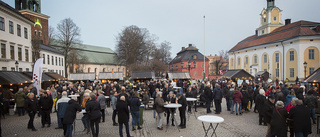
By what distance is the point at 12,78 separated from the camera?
54.4 feet

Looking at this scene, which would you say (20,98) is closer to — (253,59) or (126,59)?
(126,59)

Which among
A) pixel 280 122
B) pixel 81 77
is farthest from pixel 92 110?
Result: pixel 81 77

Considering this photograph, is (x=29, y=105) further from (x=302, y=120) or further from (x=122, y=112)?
(x=302, y=120)

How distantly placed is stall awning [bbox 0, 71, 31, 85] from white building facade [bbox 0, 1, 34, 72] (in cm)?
222

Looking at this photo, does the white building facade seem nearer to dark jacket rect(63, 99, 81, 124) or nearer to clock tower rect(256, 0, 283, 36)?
dark jacket rect(63, 99, 81, 124)

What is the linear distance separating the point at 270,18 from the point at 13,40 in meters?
55.4

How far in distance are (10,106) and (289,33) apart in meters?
44.8

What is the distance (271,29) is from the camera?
51000 mm

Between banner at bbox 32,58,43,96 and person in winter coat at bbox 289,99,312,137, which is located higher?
banner at bbox 32,58,43,96

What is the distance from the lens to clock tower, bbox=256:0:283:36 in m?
51.0

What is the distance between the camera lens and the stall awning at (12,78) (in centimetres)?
1557

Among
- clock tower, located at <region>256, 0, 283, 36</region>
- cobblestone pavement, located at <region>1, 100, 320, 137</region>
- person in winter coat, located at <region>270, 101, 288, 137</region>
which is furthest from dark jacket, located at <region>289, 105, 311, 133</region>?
clock tower, located at <region>256, 0, 283, 36</region>

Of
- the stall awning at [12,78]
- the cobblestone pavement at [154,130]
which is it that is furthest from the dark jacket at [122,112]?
the stall awning at [12,78]

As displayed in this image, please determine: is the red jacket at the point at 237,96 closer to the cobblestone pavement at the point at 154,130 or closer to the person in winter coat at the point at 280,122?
the cobblestone pavement at the point at 154,130
